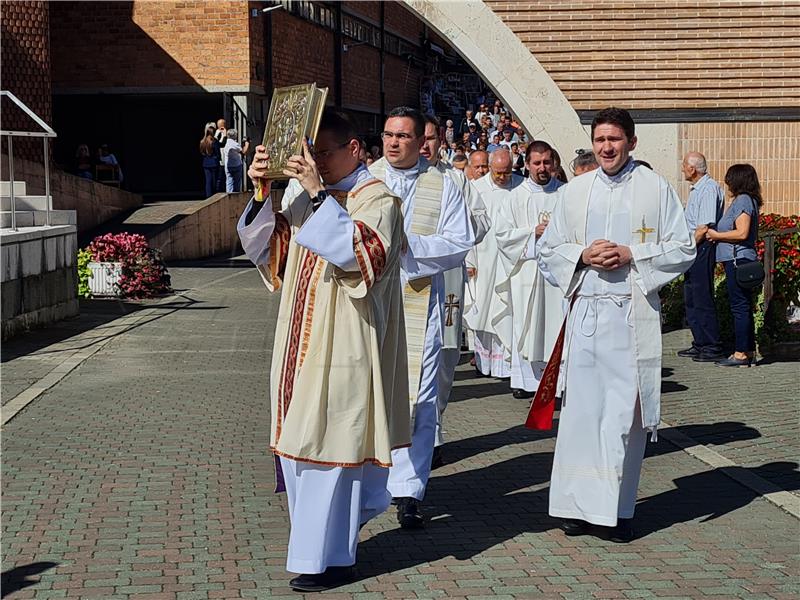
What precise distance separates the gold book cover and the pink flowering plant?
1181cm

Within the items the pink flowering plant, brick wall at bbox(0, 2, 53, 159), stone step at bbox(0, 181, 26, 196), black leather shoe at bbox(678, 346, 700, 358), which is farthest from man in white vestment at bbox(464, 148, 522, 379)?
brick wall at bbox(0, 2, 53, 159)

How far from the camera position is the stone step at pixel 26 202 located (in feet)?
48.2

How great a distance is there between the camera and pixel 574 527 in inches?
248

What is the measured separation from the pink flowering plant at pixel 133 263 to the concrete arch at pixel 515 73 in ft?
16.3

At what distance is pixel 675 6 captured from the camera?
54.9 feet

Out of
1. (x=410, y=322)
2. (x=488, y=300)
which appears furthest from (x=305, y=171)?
(x=488, y=300)

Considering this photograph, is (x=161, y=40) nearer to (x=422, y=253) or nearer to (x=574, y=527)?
(x=422, y=253)

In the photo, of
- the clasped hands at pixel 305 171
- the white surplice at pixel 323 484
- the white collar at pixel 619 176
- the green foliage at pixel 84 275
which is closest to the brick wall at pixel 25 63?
the green foliage at pixel 84 275

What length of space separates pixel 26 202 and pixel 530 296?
23.0ft

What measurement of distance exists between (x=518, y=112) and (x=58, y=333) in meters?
6.77

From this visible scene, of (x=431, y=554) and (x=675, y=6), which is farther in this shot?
(x=675, y=6)

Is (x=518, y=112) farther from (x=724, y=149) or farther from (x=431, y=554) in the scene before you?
(x=431, y=554)

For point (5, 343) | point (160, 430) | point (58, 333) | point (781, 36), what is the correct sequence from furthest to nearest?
point (781, 36)
point (58, 333)
point (5, 343)
point (160, 430)

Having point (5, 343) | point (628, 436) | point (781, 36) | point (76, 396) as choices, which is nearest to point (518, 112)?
point (781, 36)
